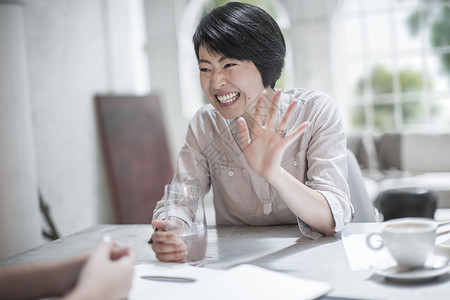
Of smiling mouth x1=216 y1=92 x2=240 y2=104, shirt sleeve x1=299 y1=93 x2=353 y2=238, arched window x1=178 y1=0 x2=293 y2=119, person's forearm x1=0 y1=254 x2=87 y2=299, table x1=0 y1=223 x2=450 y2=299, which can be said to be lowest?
table x1=0 y1=223 x2=450 y2=299

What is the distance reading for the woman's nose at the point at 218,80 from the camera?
5.35ft

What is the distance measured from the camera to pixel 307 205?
4.52 feet

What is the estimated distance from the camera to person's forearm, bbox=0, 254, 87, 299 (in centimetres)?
87

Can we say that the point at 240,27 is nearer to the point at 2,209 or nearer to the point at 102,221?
the point at 2,209

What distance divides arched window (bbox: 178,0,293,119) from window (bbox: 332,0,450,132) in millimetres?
626

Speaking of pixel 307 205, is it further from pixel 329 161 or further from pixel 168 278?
pixel 168 278

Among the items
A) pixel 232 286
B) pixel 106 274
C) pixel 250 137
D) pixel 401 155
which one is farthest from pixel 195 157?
pixel 401 155

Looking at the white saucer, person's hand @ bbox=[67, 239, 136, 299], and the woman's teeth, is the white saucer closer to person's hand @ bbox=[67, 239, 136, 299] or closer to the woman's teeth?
person's hand @ bbox=[67, 239, 136, 299]

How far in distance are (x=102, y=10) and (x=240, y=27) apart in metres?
3.98

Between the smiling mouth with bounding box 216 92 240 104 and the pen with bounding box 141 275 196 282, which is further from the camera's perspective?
the smiling mouth with bounding box 216 92 240 104

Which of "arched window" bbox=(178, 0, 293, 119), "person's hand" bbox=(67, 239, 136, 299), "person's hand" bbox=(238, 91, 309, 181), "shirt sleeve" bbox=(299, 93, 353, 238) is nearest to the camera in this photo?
"person's hand" bbox=(67, 239, 136, 299)

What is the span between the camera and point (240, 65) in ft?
5.41

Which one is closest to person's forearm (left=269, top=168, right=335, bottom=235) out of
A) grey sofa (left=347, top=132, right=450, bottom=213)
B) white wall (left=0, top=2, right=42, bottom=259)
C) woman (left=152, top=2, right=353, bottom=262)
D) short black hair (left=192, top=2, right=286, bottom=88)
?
woman (left=152, top=2, right=353, bottom=262)

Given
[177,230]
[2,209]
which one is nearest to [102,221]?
[2,209]
